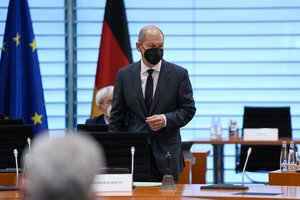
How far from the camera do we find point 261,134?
9.68 metres

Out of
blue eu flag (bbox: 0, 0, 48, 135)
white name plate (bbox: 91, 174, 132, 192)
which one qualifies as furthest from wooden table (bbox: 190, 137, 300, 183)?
white name plate (bbox: 91, 174, 132, 192)

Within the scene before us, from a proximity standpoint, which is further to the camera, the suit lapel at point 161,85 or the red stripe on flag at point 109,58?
the red stripe on flag at point 109,58

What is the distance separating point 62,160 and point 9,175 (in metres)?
4.23

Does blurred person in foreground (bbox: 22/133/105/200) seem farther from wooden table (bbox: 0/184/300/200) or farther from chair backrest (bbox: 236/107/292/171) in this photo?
chair backrest (bbox: 236/107/292/171)

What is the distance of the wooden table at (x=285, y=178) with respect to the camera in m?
5.41

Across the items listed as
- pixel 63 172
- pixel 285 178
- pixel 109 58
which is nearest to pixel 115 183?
pixel 285 178

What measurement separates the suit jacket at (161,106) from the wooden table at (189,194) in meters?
0.75

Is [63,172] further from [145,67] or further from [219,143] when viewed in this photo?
[219,143]

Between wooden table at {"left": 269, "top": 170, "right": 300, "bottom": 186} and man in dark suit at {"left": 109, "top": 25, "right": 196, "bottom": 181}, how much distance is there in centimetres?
69

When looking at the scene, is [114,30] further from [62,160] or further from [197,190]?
[62,160]

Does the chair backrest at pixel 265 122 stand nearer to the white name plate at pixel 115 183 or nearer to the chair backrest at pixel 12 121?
the chair backrest at pixel 12 121

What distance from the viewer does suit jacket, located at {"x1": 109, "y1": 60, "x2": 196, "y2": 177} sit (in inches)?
207

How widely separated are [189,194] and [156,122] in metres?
0.97

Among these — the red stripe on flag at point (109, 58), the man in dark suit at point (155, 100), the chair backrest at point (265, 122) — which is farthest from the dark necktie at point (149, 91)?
the chair backrest at point (265, 122)
